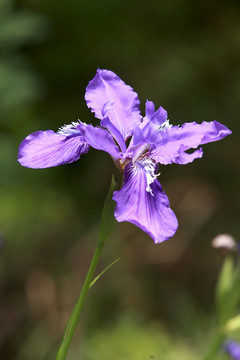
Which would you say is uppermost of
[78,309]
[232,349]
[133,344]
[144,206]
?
[144,206]

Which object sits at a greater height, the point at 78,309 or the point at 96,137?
the point at 96,137

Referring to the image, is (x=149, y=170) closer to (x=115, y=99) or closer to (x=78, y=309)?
(x=115, y=99)

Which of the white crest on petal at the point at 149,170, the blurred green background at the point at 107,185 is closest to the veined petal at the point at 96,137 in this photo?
the white crest on petal at the point at 149,170

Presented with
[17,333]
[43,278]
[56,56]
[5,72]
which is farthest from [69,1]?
[17,333]

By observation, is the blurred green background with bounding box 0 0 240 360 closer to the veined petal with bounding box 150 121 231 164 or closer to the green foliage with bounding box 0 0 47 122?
the green foliage with bounding box 0 0 47 122

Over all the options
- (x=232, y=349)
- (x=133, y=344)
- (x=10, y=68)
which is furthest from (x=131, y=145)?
(x=10, y=68)

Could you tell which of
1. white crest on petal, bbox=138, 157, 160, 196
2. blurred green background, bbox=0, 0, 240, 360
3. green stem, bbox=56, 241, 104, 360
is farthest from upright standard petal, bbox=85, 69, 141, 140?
blurred green background, bbox=0, 0, 240, 360

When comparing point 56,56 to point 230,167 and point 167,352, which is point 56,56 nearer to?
point 230,167
